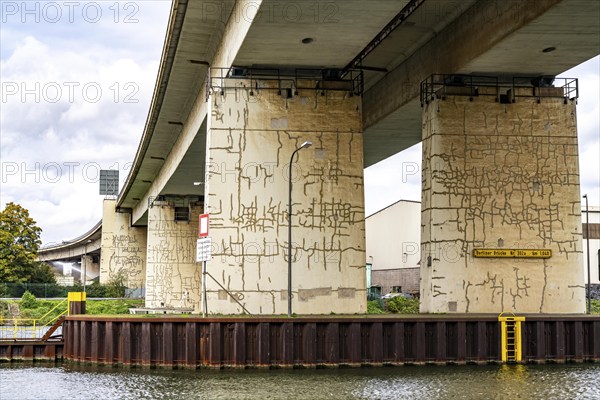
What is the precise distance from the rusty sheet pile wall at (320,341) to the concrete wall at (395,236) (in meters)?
48.4

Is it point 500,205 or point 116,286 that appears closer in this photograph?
point 500,205

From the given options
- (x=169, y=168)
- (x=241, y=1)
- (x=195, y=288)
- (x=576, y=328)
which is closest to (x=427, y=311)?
(x=576, y=328)

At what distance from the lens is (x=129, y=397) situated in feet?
79.6

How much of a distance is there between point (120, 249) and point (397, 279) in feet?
117

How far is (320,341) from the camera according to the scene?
102 ft

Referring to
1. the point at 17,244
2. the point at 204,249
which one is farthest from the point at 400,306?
the point at 17,244

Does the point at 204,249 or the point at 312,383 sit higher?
the point at 204,249

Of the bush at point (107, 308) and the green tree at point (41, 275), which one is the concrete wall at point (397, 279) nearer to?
the bush at point (107, 308)

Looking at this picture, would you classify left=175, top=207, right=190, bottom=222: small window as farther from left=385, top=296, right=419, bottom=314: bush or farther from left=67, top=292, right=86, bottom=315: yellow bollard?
left=67, top=292, right=86, bottom=315: yellow bollard

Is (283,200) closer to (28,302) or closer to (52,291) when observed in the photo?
(28,302)

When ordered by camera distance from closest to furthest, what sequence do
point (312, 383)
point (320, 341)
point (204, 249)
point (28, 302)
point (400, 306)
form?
1. point (312, 383)
2. point (320, 341)
3. point (204, 249)
4. point (400, 306)
5. point (28, 302)

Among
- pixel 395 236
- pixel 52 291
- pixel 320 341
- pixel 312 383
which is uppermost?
pixel 395 236

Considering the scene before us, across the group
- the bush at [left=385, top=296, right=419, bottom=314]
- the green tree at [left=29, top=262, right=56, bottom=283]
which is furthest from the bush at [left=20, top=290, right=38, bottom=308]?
the bush at [left=385, top=296, right=419, bottom=314]

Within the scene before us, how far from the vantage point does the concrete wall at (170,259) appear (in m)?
76.2
